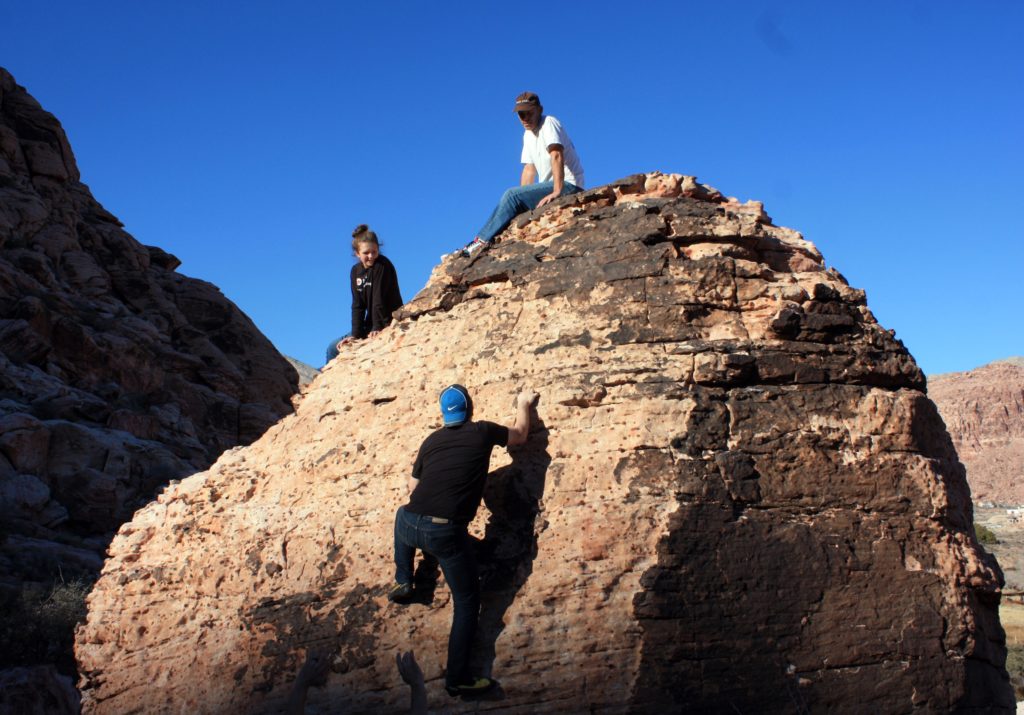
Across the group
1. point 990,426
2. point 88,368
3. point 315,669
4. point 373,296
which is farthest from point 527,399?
point 990,426

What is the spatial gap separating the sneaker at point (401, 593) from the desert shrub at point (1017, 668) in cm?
1048

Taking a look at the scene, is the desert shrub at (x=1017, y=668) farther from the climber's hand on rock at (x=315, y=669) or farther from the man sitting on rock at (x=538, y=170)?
the climber's hand on rock at (x=315, y=669)

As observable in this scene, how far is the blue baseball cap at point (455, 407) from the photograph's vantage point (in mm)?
4984

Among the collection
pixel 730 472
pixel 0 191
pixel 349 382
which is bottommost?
pixel 730 472

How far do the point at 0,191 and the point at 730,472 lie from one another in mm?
25657

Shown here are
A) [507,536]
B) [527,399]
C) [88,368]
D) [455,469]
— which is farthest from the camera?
[88,368]

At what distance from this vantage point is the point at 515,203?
645 cm

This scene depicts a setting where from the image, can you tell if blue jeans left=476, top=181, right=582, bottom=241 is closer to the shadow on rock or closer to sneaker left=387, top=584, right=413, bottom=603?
the shadow on rock

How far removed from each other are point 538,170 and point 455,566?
296 cm

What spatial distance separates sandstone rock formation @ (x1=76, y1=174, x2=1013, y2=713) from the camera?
4.61m

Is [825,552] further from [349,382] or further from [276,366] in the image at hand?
[276,366]

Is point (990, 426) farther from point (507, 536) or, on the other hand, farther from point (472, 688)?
point (472, 688)

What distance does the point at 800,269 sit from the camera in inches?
232

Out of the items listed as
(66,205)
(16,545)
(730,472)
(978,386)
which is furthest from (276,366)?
(978,386)
